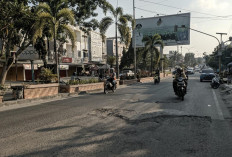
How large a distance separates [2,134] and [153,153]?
3.62 m

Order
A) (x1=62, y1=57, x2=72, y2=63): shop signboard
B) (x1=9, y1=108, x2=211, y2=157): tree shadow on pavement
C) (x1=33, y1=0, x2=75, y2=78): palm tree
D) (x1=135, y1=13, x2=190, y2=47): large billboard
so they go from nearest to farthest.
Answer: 1. (x1=9, y1=108, x2=211, y2=157): tree shadow on pavement
2. (x1=33, y1=0, x2=75, y2=78): palm tree
3. (x1=62, y1=57, x2=72, y2=63): shop signboard
4. (x1=135, y1=13, x2=190, y2=47): large billboard

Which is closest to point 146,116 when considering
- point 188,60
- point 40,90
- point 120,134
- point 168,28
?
point 120,134

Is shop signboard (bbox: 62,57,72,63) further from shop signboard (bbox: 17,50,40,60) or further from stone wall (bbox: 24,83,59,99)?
stone wall (bbox: 24,83,59,99)

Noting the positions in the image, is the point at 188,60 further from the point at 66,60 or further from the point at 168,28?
the point at 66,60

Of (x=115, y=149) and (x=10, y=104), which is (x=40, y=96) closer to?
(x=10, y=104)

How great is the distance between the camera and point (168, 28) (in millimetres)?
40594

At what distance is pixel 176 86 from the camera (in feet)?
34.0

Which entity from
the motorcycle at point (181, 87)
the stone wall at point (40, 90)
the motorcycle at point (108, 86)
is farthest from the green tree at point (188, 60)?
the stone wall at point (40, 90)

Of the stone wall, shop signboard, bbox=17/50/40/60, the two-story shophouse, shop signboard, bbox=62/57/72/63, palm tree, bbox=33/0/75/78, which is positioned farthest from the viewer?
shop signboard, bbox=62/57/72/63

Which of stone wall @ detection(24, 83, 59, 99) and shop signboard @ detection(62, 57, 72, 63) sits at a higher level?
shop signboard @ detection(62, 57, 72, 63)

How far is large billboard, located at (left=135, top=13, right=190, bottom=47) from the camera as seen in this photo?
3915cm

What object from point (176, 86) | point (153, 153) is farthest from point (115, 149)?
point (176, 86)

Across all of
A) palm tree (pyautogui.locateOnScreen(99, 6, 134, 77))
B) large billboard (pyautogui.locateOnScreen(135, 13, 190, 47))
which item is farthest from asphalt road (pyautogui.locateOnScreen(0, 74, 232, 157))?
large billboard (pyautogui.locateOnScreen(135, 13, 190, 47))

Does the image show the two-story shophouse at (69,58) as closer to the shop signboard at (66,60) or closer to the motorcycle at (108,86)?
the shop signboard at (66,60)
